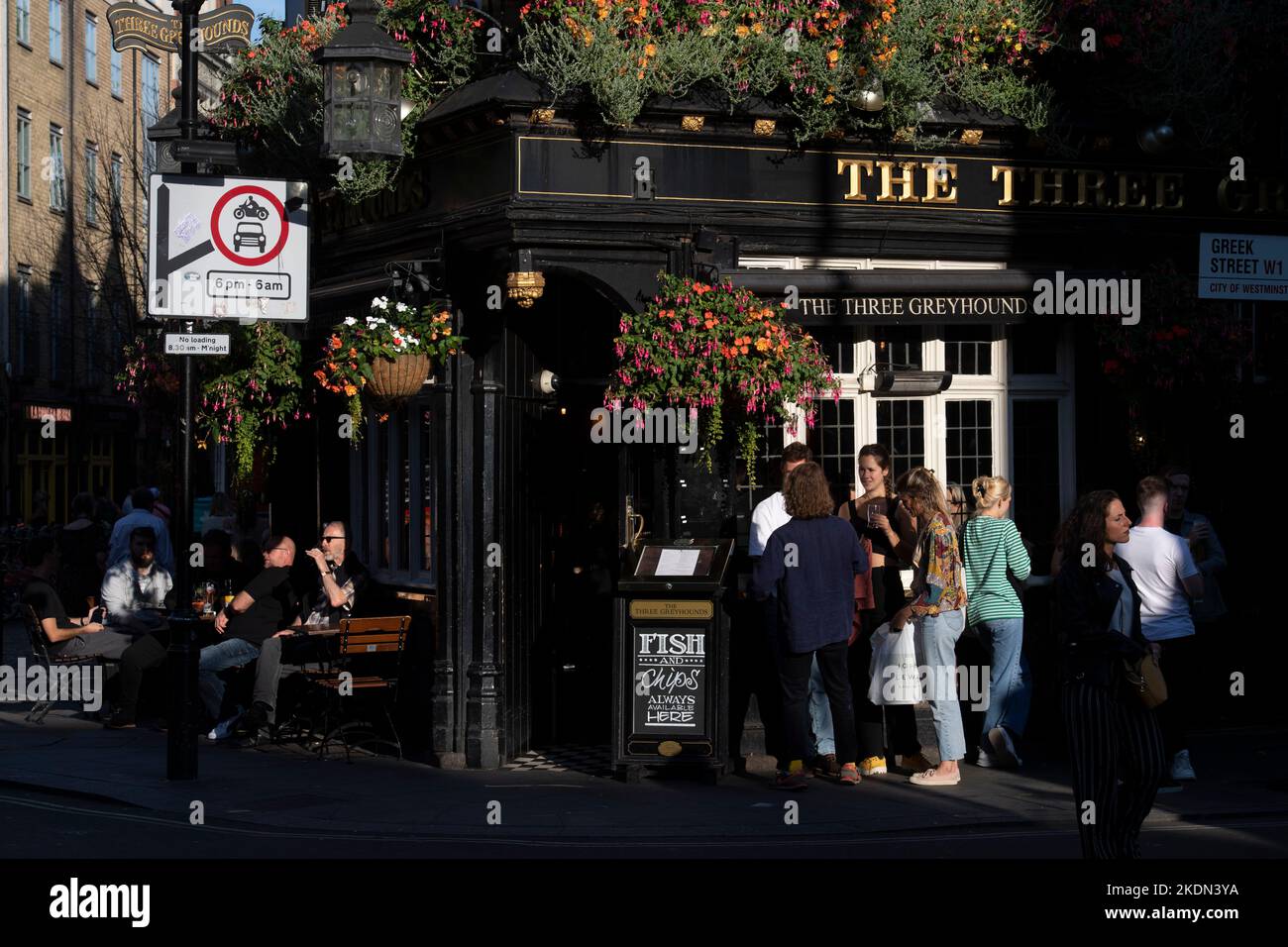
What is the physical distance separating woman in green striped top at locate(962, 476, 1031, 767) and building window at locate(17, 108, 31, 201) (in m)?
34.3

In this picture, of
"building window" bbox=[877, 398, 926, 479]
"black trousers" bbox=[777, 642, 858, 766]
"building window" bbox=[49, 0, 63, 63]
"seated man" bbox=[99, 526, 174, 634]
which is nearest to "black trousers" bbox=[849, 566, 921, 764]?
"black trousers" bbox=[777, 642, 858, 766]

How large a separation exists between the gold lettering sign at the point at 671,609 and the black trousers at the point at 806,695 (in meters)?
0.62

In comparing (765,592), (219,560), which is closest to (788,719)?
(765,592)

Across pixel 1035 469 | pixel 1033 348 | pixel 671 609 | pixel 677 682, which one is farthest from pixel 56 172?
pixel 677 682

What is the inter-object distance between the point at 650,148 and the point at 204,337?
3.27 meters

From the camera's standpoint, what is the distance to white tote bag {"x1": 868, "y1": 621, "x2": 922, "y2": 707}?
38.1 feet

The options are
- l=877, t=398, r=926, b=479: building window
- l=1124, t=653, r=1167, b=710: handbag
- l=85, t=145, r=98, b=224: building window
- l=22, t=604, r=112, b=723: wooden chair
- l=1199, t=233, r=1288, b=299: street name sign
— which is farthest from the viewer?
l=85, t=145, r=98, b=224: building window

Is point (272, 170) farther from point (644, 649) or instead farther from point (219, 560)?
point (644, 649)

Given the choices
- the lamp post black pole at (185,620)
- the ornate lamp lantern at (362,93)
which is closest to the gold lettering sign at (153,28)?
the lamp post black pole at (185,620)

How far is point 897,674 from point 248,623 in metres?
5.08

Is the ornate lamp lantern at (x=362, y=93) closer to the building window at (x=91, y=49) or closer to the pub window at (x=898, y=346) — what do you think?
the pub window at (x=898, y=346)

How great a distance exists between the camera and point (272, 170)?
47.6 ft

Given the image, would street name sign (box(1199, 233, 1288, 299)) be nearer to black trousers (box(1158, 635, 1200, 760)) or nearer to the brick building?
black trousers (box(1158, 635, 1200, 760))

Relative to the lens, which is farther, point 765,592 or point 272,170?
point 272,170
